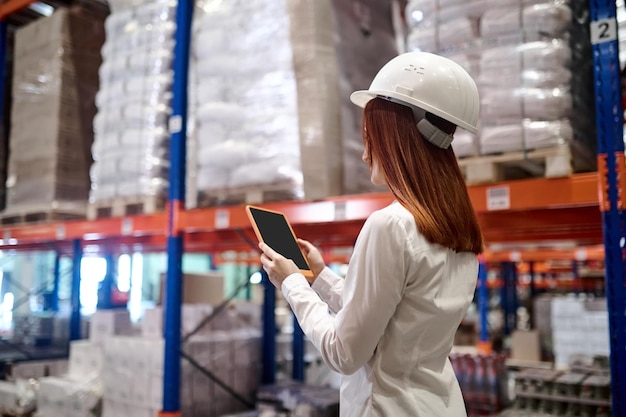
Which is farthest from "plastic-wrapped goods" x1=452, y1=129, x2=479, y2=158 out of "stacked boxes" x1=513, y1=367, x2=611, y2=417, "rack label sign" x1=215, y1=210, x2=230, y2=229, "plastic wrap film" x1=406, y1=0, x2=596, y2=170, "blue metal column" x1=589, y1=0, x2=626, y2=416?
"stacked boxes" x1=513, y1=367, x2=611, y2=417

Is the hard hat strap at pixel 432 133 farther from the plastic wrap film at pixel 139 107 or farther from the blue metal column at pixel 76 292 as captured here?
the blue metal column at pixel 76 292

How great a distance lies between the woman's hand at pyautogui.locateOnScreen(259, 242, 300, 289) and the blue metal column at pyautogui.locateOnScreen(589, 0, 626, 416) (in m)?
1.33

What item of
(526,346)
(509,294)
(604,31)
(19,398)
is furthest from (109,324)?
(509,294)

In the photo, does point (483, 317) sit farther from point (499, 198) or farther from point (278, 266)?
point (278, 266)

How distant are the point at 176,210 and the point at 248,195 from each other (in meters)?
0.62

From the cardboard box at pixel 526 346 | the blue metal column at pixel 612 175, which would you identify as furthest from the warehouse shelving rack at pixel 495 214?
the cardboard box at pixel 526 346

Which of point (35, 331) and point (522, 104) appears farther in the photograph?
point (35, 331)

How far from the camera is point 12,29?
20.4 feet

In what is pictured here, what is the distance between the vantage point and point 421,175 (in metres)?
1.63

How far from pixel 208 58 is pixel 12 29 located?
146 inches

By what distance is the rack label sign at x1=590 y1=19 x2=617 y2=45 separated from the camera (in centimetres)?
239

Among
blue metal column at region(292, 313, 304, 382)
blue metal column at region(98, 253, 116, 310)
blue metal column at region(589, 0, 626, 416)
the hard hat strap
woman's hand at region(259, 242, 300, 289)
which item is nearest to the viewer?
the hard hat strap

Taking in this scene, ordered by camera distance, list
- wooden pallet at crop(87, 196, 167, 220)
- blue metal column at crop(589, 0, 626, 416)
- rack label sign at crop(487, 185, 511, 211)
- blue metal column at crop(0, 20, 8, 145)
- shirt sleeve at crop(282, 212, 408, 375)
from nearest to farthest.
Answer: shirt sleeve at crop(282, 212, 408, 375) < blue metal column at crop(589, 0, 626, 416) < rack label sign at crop(487, 185, 511, 211) < wooden pallet at crop(87, 196, 167, 220) < blue metal column at crop(0, 20, 8, 145)

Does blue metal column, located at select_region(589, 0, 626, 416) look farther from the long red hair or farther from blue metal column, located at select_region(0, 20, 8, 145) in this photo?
blue metal column, located at select_region(0, 20, 8, 145)
